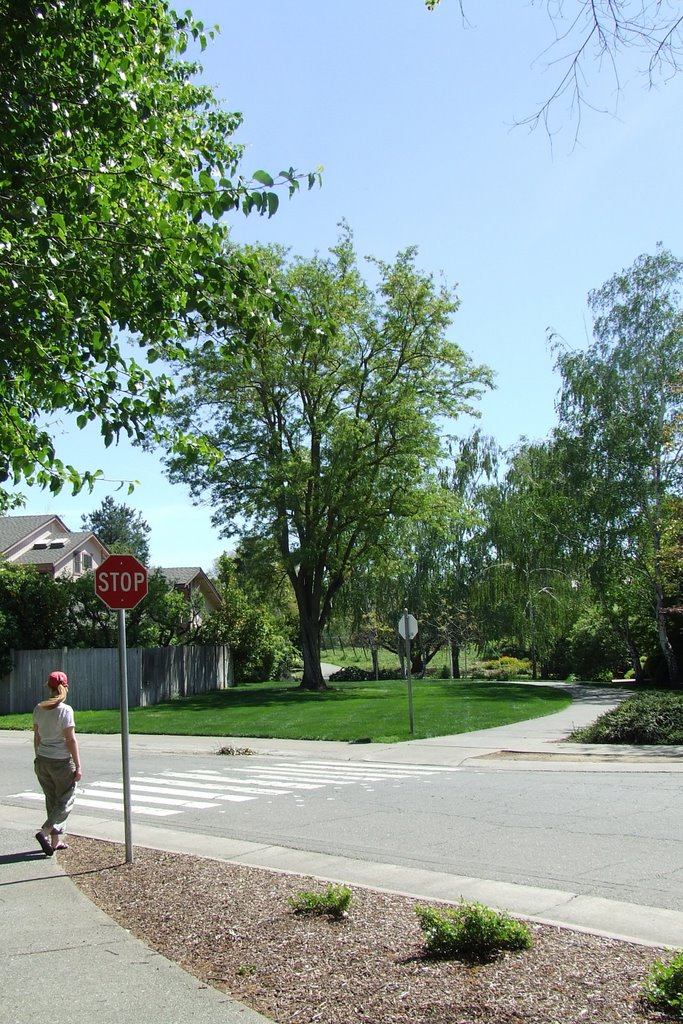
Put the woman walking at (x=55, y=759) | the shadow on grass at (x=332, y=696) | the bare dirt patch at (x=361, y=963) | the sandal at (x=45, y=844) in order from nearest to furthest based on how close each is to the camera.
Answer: the bare dirt patch at (x=361, y=963) → the sandal at (x=45, y=844) → the woman walking at (x=55, y=759) → the shadow on grass at (x=332, y=696)

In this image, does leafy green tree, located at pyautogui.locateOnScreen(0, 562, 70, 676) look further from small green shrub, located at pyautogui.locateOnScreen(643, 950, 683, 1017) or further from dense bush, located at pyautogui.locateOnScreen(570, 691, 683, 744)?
small green shrub, located at pyautogui.locateOnScreen(643, 950, 683, 1017)

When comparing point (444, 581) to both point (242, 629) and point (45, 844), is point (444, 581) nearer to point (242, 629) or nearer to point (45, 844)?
point (242, 629)

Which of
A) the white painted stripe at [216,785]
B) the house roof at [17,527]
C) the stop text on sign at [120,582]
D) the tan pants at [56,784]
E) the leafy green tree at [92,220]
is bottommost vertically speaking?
the white painted stripe at [216,785]

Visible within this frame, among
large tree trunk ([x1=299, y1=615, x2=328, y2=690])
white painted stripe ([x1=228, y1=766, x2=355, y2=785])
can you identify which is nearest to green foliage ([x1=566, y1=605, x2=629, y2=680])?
large tree trunk ([x1=299, y1=615, x2=328, y2=690])

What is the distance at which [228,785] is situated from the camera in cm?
1413

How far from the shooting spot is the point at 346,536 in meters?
37.3

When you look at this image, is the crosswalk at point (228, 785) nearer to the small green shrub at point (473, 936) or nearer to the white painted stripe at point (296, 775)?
the white painted stripe at point (296, 775)

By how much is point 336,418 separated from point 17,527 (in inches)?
986

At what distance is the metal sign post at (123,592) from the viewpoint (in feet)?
26.6

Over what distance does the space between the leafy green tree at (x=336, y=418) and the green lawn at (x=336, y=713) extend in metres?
5.32

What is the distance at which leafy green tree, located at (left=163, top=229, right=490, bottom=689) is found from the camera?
33625 mm

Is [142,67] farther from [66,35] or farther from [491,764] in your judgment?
[491,764]

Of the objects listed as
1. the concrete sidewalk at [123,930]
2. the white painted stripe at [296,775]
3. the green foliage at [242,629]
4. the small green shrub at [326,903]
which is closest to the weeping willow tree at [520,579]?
the green foliage at [242,629]

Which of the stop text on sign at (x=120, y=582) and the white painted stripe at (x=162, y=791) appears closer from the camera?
the stop text on sign at (x=120, y=582)
